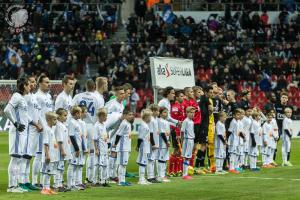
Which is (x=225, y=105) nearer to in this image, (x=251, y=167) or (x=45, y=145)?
(x=251, y=167)

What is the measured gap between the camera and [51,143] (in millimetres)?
18109

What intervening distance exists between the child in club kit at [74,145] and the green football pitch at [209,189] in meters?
0.41

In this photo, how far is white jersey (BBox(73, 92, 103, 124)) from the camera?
2005 centimetres

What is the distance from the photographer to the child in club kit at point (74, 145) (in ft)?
→ 61.0

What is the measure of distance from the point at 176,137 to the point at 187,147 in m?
0.83

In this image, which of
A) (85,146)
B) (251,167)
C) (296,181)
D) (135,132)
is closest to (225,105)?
(251,167)

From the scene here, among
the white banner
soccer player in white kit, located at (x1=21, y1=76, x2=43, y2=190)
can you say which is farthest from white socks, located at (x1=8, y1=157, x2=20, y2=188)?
the white banner

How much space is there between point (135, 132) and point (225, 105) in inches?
575

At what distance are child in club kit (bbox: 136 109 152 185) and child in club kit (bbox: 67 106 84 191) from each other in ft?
6.42

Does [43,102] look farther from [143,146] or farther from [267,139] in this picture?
[267,139]

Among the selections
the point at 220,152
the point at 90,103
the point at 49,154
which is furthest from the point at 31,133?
the point at 220,152

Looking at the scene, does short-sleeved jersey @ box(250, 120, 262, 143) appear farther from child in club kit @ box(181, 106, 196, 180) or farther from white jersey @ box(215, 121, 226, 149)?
child in club kit @ box(181, 106, 196, 180)

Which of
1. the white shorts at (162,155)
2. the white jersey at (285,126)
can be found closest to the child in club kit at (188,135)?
the white shorts at (162,155)

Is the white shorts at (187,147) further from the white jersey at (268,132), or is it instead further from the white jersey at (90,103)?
the white jersey at (268,132)
